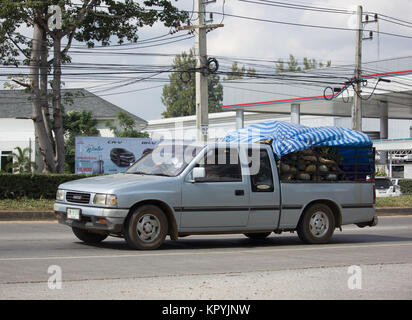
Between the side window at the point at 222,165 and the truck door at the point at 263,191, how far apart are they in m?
0.28

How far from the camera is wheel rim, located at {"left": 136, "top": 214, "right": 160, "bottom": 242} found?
987 centimetres

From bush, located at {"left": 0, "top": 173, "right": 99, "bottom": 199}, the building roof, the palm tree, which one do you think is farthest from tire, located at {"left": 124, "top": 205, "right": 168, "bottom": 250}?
the building roof

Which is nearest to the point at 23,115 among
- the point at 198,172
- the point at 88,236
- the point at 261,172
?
the point at 88,236

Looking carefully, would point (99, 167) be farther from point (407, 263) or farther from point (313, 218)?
point (407, 263)

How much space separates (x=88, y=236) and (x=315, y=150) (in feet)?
14.9

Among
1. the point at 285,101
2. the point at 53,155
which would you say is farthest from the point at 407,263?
the point at 285,101

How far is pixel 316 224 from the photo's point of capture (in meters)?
11.9

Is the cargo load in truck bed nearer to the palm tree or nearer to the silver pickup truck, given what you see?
the silver pickup truck

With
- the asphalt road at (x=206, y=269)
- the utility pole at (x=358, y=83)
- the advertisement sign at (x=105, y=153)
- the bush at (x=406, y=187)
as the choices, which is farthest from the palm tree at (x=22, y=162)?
the bush at (x=406, y=187)

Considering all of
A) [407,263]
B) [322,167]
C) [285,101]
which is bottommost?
[407,263]

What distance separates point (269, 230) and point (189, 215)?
67.6 inches

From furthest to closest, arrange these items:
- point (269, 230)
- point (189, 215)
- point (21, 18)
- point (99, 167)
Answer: point (99, 167) → point (21, 18) → point (269, 230) → point (189, 215)

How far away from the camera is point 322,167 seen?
472 inches
